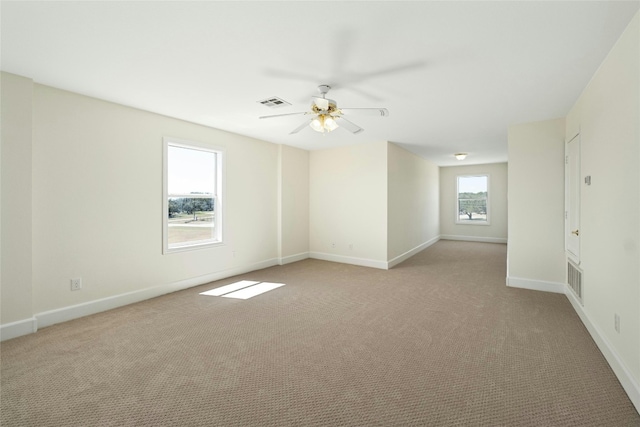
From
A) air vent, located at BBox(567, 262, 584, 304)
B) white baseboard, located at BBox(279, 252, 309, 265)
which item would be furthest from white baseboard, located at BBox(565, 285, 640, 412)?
white baseboard, located at BBox(279, 252, 309, 265)

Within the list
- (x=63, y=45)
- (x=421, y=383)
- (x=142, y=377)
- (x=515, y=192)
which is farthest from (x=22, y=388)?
(x=515, y=192)

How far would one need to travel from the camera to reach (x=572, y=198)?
3668mm

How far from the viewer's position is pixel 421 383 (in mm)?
2111

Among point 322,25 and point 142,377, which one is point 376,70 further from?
point 142,377

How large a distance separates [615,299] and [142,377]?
3675 mm

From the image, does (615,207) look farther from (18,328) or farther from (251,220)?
(18,328)

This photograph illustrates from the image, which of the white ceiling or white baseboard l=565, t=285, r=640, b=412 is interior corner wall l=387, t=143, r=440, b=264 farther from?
white baseboard l=565, t=285, r=640, b=412

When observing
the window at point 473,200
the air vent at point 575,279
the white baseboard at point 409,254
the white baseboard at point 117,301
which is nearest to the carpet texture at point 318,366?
the white baseboard at point 117,301

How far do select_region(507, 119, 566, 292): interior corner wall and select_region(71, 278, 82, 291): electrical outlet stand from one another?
580 cm

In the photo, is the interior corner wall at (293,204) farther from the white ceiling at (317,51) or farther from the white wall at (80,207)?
the white ceiling at (317,51)

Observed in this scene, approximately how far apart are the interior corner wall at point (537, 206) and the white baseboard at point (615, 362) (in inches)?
44.7

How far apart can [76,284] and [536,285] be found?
239 inches

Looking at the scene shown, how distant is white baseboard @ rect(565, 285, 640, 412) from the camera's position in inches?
74.7

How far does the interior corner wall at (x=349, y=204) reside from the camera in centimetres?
588
